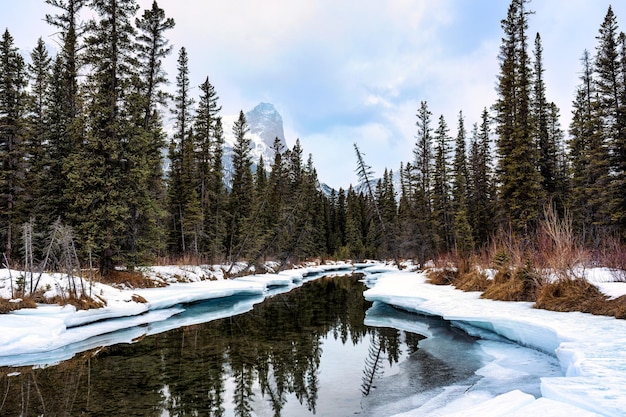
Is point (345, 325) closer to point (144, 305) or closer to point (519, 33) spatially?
point (144, 305)

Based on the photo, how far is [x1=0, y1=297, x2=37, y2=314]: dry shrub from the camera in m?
9.82

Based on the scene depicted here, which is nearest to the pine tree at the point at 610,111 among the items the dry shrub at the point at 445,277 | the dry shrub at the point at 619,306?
the dry shrub at the point at 445,277

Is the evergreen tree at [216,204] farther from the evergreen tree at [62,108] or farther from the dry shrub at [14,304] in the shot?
the dry shrub at [14,304]

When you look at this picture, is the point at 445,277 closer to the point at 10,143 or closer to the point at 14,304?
the point at 14,304

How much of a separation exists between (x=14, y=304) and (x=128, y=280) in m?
7.82

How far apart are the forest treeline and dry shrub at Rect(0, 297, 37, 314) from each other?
1.85 metres

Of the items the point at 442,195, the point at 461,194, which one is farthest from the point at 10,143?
the point at 461,194

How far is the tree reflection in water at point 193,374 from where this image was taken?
19.7ft

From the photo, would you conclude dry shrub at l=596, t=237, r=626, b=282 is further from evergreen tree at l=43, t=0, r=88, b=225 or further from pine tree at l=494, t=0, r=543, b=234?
evergreen tree at l=43, t=0, r=88, b=225

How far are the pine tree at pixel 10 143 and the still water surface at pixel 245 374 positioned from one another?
15265mm

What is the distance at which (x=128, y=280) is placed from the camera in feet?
58.7

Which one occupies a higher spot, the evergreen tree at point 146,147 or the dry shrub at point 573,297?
the evergreen tree at point 146,147

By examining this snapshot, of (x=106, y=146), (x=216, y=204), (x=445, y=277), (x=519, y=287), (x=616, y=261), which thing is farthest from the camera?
(x=216, y=204)

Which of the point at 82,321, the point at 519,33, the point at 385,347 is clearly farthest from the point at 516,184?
the point at 82,321
